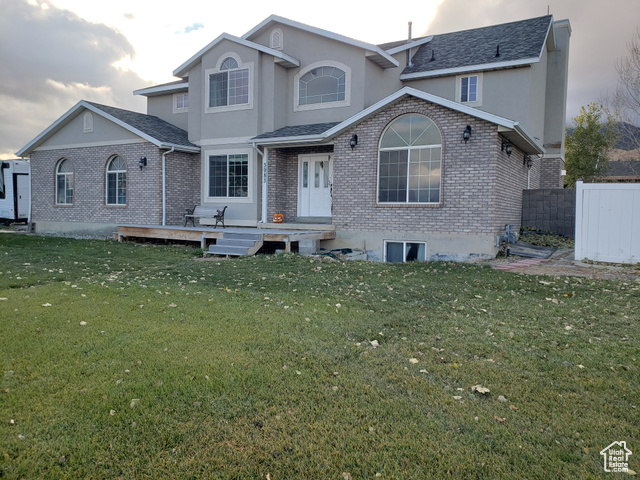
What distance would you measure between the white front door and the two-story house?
0.14ft

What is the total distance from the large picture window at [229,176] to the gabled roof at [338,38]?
4434 millimetres

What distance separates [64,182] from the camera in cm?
1906

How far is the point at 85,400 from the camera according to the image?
133 inches

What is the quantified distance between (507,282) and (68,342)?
7046mm

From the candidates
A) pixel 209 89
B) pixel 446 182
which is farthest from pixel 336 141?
pixel 209 89

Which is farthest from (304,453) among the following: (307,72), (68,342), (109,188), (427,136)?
(109,188)

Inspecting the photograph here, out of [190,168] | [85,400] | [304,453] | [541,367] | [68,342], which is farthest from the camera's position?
[190,168]

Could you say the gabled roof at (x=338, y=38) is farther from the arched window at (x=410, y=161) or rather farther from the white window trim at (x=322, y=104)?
the arched window at (x=410, y=161)

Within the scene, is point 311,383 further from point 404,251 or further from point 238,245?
point 238,245

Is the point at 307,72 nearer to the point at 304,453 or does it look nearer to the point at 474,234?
the point at 474,234

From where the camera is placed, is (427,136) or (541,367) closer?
(541,367)

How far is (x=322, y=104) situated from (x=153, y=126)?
277 inches

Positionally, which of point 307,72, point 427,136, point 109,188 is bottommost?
point 109,188

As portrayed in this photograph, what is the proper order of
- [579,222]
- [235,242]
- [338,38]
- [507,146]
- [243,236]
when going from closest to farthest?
[579,222]
[507,146]
[235,242]
[243,236]
[338,38]
